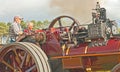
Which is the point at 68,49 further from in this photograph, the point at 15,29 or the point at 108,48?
the point at 15,29

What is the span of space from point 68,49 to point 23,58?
4.13 feet

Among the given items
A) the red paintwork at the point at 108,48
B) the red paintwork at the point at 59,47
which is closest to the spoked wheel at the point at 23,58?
the red paintwork at the point at 59,47

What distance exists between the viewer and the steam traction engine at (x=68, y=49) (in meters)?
8.23

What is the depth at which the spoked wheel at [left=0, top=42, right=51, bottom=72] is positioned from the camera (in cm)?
874

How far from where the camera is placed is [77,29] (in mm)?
8977

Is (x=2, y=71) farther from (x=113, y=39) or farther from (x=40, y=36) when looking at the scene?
(x=113, y=39)

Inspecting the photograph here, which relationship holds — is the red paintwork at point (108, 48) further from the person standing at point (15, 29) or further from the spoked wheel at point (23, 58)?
the person standing at point (15, 29)

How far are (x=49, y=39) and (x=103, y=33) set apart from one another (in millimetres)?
1658

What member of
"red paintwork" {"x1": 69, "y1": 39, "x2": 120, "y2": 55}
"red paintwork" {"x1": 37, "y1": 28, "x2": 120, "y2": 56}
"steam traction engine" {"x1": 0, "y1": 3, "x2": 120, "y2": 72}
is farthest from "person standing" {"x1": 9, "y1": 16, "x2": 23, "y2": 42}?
"red paintwork" {"x1": 69, "y1": 39, "x2": 120, "y2": 55}

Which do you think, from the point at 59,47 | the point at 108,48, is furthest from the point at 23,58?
the point at 108,48

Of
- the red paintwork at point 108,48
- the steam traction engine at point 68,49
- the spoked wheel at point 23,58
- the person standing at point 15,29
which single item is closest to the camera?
the red paintwork at point 108,48

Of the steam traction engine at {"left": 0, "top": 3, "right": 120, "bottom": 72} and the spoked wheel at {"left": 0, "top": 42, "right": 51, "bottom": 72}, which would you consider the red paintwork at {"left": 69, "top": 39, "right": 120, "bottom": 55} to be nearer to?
the steam traction engine at {"left": 0, "top": 3, "right": 120, "bottom": 72}

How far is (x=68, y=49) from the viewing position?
28.9 feet

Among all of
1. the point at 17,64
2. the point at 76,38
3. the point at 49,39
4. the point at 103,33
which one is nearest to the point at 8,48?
the point at 17,64
